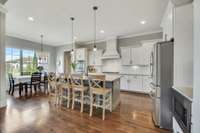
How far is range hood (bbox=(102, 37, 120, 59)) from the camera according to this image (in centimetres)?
638

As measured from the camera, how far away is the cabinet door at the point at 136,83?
5.61 metres

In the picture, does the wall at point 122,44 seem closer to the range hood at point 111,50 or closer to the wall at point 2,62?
the range hood at point 111,50

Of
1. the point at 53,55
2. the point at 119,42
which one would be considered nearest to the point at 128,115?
the point at 119,42

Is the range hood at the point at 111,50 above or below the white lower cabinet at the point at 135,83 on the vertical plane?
above

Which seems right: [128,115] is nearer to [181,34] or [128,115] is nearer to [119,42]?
[181,34]

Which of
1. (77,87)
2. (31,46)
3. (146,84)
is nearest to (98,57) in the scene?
(146,84)

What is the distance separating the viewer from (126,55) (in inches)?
238

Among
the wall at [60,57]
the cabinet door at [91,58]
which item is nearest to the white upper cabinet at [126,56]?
the cabinet door at [91,58]

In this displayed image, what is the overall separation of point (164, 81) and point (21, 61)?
7606 millimetres

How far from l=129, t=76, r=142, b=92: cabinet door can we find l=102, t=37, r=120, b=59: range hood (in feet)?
4.68

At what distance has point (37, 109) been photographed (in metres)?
3.48

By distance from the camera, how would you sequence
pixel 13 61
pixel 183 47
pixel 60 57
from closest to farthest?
pixel 183 47 → pixel 13 61 → pixel 60 57

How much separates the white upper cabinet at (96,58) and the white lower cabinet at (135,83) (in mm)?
1793

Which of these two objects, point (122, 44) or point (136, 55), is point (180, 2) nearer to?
point (136, 55)
